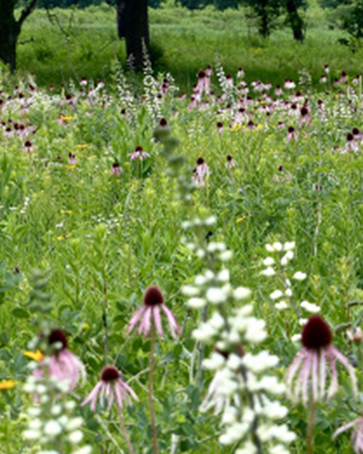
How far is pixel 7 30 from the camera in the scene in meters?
12.3

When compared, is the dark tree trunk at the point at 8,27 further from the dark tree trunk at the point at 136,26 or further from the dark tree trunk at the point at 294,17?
the dark tree trunk at the point at 294,17

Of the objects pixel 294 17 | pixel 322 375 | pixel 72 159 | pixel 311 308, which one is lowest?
pixel 72 159

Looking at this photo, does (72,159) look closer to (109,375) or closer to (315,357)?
(109,375)

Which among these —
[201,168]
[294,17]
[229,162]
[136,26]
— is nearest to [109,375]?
[201,168]

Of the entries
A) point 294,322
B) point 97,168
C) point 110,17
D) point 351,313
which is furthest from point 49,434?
point 110,17

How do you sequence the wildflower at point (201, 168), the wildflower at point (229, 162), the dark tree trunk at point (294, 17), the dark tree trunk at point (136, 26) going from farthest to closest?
the dark tree trunk at point (294, 17) → the dark tree trunk at point (136, 26) → the wildflower at point (229, 162) → the wildflower at point (201, 168)

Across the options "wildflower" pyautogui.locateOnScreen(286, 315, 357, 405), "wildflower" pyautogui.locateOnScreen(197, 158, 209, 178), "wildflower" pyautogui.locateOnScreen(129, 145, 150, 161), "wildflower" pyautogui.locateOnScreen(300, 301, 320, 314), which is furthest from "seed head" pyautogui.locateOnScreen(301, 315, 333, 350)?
"wildflower" pyautogui.locateOnScreen(129, 145, 150, 161)

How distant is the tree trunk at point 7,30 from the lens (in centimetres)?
1220

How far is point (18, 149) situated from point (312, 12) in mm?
59172

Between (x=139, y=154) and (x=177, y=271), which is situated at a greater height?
(x=139, y=154)

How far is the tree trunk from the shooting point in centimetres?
1220

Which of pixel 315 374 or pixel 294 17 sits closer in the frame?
pixel 315 374

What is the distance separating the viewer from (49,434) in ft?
2.83

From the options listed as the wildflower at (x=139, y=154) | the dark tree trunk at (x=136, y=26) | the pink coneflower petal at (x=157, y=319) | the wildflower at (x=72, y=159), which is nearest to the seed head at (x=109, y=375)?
the pink coneflower petal at (x=157, y=319)
